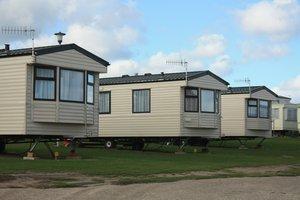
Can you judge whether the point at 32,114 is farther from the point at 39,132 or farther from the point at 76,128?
the point at 76,128

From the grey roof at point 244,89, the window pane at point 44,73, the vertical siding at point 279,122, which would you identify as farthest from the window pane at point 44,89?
the vertical siding at point 279,122

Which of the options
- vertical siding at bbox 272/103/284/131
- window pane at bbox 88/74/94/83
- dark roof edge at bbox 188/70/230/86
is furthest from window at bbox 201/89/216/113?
vertical siding at bbox 272/103/284/131

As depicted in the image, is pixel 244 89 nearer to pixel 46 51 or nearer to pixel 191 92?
pixel 191 92

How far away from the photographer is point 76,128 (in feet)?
75.5

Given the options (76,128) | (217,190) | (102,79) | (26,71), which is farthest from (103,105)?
(217,190)

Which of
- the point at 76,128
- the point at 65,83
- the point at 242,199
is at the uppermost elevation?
the point at 65,83

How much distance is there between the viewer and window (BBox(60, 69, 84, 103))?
22.1 meters

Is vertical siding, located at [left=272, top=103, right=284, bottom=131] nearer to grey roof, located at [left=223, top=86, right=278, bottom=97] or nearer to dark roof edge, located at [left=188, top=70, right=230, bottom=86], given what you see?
grey roof, located at [left=223, top=86, right=278, bottom=97]

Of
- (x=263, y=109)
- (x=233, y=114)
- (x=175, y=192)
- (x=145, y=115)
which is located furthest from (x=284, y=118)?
(x=175, y=192)

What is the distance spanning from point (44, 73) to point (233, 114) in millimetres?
18118

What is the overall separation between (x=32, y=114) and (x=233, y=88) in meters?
19.7

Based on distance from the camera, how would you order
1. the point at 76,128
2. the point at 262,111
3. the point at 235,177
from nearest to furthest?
the point at 235,177 → the point at 76,128 → the point at 262,111

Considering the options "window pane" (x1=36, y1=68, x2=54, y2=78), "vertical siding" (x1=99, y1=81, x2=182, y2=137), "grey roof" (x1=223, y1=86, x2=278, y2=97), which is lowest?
"vertical siding" (x1=99, y1=81, x2=182, y2=137)

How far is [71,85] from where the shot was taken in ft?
73.6
